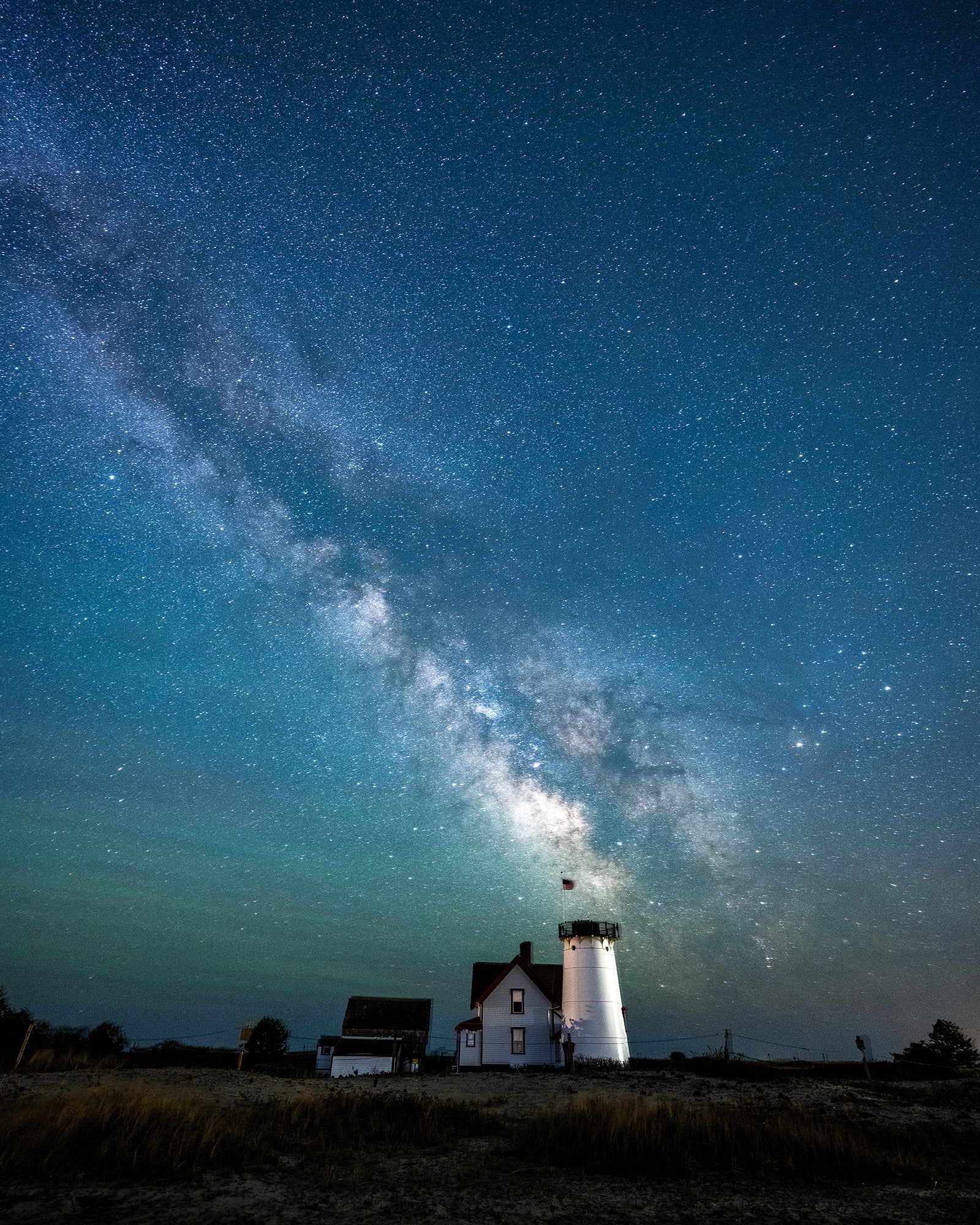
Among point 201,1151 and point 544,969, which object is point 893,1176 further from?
point 544,969

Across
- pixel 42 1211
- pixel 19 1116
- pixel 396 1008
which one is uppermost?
pixel 396 1008

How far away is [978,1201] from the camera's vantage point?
971 centimetres

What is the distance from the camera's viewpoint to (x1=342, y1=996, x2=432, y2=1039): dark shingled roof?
45750 mm

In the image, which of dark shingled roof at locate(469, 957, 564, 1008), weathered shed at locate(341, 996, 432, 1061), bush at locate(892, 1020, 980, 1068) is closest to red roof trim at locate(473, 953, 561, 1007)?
dark shingled roof at locate(469, 957, 564, 1008)


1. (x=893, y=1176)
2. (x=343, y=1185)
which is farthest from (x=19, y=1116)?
(x=893, y=1176)

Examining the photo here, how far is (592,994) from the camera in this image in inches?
1593

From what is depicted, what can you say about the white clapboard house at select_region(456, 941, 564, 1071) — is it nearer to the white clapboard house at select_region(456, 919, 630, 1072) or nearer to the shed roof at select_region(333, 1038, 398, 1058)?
the white clapboard house at select_region(456, 919, 630, 1072)

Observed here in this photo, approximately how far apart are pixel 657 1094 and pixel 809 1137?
9.35 meters

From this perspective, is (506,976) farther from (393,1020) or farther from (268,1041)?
(268,1041)

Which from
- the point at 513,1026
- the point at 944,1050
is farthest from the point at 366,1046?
the point at 944,1050

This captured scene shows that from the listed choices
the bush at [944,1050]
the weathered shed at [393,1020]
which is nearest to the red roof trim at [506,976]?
the weathered shed at [393,1020]

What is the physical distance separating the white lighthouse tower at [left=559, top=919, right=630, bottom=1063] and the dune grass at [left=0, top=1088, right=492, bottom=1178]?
2687 cm

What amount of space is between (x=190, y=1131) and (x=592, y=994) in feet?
114

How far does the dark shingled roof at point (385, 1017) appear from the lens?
45.8m
